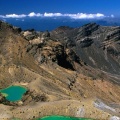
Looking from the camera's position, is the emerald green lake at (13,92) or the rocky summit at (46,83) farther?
the emerald green lake at (13,92)

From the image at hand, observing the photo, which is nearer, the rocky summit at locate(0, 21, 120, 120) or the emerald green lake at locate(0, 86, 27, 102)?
the rocky summit at locate(0, 21, 120, 120)

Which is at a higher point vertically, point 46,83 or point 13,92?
point 13,92

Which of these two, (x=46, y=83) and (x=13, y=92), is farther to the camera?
(x=46, y=83)

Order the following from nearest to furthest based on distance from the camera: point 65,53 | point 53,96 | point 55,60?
point 53,96 < point 55,60 < point 65,53

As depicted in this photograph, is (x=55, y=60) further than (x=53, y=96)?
Yes

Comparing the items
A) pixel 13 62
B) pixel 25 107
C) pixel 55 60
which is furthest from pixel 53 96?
pixel 55 60

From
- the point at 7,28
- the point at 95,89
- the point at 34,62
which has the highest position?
the point at 7,28

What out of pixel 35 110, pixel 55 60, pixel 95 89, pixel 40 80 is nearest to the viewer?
pixel 35 110

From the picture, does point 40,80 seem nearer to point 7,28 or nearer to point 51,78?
point 51,78
